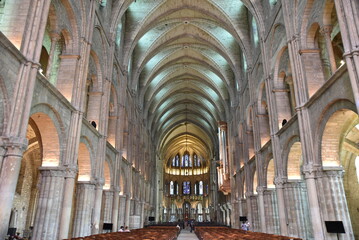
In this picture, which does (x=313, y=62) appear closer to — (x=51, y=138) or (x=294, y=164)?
(x=294, y=164)

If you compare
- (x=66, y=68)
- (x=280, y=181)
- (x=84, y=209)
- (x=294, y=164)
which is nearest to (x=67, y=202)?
(x=84, y=209)

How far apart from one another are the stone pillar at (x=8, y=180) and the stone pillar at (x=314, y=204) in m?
10.5

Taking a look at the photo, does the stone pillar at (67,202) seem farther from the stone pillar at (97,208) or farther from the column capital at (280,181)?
the column capital at (280,181)

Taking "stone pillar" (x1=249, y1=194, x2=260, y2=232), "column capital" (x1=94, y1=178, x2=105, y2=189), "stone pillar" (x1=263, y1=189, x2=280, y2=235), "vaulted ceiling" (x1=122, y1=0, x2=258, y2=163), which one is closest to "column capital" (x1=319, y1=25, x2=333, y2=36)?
"stone pillar" (x1=263, y1=189, x2=280, y2=235)

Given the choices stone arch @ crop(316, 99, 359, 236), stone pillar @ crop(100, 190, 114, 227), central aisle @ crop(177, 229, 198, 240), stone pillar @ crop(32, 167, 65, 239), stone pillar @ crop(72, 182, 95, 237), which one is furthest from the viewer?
central aisle @ crop(177, 229, 198, 240)

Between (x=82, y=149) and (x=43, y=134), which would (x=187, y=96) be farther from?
(x=43, y=134)

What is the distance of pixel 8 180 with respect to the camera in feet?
27.4

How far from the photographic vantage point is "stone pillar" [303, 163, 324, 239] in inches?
450

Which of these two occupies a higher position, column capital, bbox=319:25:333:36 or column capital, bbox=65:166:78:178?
column capital, bbox=319:25:333:36

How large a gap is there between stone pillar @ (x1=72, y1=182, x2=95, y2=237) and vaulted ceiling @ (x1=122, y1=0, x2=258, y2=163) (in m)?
12.0

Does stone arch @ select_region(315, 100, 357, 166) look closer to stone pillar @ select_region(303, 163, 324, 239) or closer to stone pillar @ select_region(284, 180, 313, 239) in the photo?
stone pillar @ select_region(303, 163, 324, 239)

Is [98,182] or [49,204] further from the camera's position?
[98,182]

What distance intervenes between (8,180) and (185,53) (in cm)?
2789

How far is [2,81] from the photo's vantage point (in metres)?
8.55
